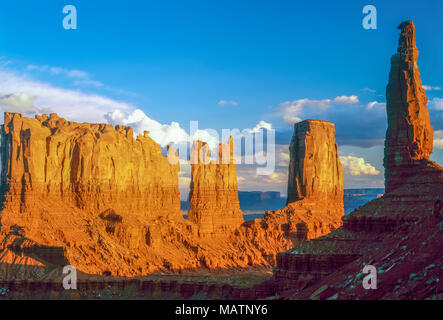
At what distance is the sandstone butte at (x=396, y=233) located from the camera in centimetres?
3697

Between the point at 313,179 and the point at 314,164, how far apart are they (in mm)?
3284

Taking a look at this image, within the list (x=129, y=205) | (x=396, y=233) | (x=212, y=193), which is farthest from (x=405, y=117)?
(x=212, y=193)

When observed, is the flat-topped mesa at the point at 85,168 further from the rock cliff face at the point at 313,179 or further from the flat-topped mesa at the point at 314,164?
the flat-topped mesa at the point at 314,164

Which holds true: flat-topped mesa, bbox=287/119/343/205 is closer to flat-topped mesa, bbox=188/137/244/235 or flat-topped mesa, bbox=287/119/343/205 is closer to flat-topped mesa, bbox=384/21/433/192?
flat-topped mesa, bbox=188/137/244/235

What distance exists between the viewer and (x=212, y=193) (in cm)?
13825

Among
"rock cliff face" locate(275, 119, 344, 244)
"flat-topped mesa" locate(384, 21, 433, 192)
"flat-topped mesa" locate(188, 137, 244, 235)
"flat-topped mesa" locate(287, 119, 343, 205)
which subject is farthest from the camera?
"flat-topped mesa" locate(188, 137, 244, 235)

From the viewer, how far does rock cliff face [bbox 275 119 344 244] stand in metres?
132

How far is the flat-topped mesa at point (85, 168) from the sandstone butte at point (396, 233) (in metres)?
48.0

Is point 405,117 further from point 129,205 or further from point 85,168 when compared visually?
point 129,205

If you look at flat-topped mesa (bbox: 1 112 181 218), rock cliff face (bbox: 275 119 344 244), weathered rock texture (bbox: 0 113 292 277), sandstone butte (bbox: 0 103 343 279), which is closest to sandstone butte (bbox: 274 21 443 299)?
sandstone butte (bbox: 0 103 343 279)

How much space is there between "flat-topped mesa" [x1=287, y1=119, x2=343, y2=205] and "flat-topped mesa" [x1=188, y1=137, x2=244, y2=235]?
13354 mm

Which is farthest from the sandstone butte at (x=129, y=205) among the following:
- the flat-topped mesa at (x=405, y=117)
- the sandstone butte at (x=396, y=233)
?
the flat-topped mesa at (x=405, y=117)

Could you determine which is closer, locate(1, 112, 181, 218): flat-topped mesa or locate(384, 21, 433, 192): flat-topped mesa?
locate(384, 21, 433, 192): flat-topped mesa
